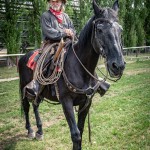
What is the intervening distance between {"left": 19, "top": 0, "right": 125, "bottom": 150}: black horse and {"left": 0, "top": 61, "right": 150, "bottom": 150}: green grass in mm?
979

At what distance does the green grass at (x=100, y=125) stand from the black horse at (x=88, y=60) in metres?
0.98

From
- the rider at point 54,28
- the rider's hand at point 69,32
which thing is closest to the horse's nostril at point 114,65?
the rider at point 54,28

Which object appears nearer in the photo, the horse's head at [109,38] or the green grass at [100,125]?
the horse's head at [109,38]

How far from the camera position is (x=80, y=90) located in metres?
3.46

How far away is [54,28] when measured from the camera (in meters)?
4.06

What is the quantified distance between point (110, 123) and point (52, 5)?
2798mm

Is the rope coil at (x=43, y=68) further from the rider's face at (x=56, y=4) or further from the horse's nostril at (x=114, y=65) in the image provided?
the horse's nostril at (x=114, y=65)

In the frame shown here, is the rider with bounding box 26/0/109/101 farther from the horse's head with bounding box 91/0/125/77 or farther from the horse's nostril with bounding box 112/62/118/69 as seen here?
the horse's nostril with bounding box 112/62/118/69

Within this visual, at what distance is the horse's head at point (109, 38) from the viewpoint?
2.79m

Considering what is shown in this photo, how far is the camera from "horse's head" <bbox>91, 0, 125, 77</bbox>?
2795 mm

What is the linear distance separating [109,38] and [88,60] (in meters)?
0.69

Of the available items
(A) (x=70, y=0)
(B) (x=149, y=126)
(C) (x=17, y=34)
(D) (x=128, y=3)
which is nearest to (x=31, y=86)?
(B) (x=149, y=126)

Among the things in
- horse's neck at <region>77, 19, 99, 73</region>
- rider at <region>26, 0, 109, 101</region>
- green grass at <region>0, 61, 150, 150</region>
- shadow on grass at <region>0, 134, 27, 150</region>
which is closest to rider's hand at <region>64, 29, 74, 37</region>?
rider at <region>26, 0, 109, 101</region>

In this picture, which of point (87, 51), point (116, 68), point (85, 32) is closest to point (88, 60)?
point (87, 51)
